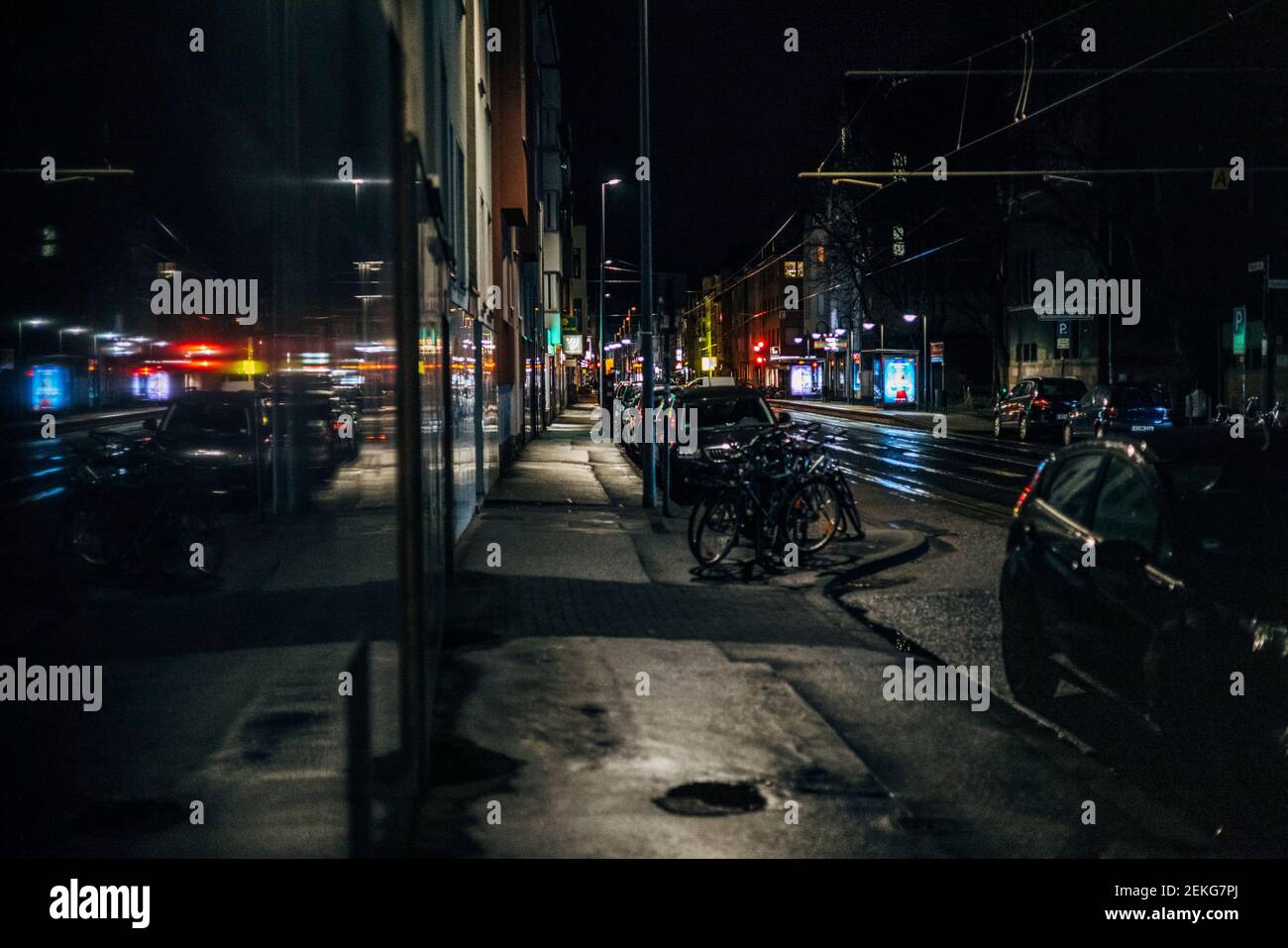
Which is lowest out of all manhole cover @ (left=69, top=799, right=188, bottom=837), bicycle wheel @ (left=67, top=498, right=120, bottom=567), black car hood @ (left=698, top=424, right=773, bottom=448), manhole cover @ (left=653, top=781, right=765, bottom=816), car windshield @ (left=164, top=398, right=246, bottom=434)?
manhole cover @ (left=653, top=781, right=765, bottom=816)

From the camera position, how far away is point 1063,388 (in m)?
38.5

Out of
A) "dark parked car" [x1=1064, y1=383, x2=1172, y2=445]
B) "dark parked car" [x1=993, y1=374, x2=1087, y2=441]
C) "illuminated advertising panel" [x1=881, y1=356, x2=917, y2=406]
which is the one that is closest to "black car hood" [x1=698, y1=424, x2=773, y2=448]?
"dark parked car" [x1=1064, y1=383, x2=1172, y2=445]

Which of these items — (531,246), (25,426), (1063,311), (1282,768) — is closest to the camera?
(25,426)

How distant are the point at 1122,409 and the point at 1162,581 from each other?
29791 millimetres

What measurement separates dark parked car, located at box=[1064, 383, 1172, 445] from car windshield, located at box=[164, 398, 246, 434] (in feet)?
105

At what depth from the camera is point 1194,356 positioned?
48969mm

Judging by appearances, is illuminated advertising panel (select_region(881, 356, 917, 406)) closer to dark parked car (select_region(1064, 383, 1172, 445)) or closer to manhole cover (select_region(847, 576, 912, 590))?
dark parked car (select_region(1064, 383, 1172, 445))

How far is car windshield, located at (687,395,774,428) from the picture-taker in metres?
21.8

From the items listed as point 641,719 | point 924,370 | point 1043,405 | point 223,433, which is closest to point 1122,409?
point 1043,405

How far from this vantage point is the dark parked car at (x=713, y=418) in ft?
68.9
